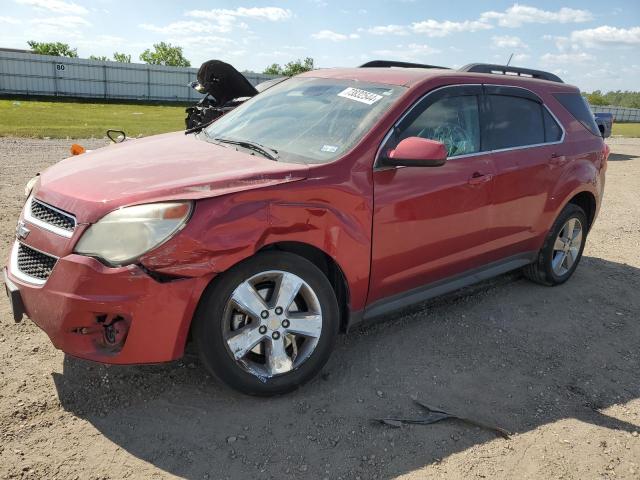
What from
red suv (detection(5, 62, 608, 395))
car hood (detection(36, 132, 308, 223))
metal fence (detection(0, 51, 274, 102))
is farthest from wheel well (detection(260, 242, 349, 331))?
metal fence (detection(0, 51, 274, 102))

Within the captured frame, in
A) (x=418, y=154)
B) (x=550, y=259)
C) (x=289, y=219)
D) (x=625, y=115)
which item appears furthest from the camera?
(x=625, y=115)

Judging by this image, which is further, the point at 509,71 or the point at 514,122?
the point at 509,71

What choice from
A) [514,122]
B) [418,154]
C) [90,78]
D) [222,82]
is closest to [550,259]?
[514,122]

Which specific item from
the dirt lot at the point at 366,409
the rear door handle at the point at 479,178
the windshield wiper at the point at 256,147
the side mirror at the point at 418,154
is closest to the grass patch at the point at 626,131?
the rear door handle at the point at 479,178

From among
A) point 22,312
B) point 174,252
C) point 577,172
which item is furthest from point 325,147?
point 577,172

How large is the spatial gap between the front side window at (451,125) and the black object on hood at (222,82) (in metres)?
3.44

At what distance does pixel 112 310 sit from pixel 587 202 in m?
4.48

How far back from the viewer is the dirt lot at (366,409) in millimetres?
2619

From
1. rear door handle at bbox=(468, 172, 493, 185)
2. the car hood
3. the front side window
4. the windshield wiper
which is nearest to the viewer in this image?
the car hood

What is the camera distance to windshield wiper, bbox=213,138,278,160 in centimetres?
335

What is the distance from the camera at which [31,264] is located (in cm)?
284

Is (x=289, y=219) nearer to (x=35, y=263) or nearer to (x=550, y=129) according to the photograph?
(x=35, y=263)

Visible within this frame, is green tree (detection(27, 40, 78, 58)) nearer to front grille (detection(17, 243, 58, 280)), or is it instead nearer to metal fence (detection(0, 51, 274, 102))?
metal fence (detection(0, 51, 274, 102))

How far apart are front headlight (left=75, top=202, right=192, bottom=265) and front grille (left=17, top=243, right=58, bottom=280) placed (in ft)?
0.81
